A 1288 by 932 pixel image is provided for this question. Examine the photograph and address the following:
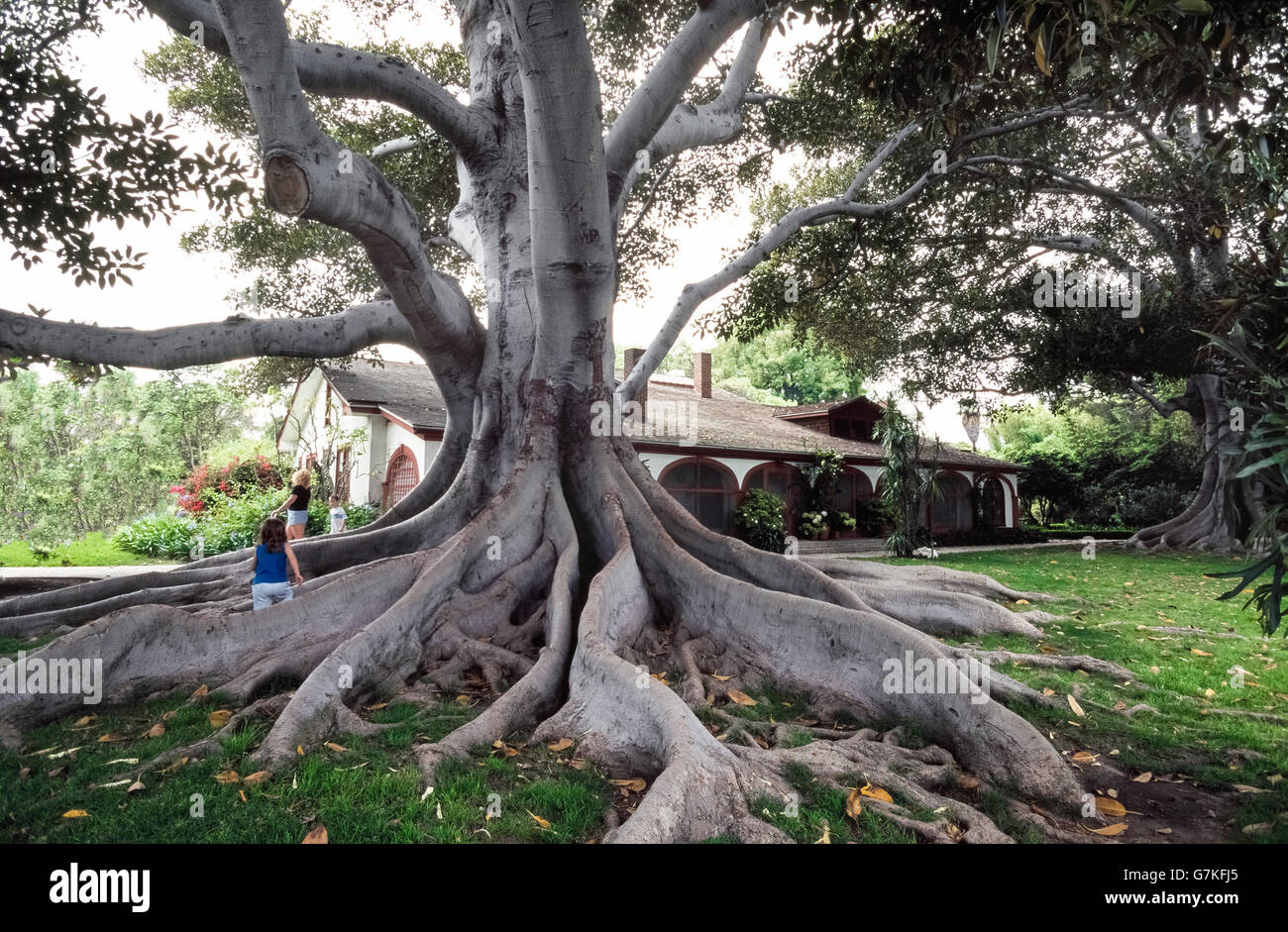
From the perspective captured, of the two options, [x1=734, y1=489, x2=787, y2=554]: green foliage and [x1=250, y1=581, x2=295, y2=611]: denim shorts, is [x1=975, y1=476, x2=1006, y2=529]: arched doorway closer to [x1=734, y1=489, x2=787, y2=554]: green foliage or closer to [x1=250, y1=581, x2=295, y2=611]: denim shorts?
[x1=734, y1=489, x2=787, y2=554]: green foliage

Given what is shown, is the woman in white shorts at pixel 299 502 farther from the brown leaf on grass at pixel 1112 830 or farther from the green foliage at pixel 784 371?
the green foliage at pixel 784 371

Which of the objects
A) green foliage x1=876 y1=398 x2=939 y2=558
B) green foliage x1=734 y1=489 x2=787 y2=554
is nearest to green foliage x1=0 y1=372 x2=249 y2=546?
green foliage x1=734 y1=489 x2=787 y2=554

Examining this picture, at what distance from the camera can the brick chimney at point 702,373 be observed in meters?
26.2

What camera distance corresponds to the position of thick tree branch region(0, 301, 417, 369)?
5125 mm

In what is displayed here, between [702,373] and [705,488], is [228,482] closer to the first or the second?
[705,488]

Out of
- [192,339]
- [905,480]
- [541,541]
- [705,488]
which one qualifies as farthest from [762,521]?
[192,339]

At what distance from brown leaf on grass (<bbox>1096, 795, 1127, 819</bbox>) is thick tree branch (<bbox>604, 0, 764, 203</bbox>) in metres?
6.04

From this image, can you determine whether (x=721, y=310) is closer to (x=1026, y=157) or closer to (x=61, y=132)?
(x=1026, y=157)

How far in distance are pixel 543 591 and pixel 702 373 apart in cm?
2130

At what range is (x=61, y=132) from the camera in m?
5.46

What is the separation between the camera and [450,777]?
10.9 feet

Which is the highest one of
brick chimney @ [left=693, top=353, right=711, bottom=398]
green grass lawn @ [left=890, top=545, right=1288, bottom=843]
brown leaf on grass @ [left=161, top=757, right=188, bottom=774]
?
brick chimney @ [left=693, top=353, right=711, bottom=398]

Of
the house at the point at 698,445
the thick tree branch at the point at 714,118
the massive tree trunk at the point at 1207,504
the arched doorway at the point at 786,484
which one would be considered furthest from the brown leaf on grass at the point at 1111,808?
the massive tree trunk at the point at 1207,504

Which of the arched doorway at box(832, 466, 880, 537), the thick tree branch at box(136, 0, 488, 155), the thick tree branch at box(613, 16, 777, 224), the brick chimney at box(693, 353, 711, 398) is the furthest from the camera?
the brick chimney at box(693, 353, 711, 398)
